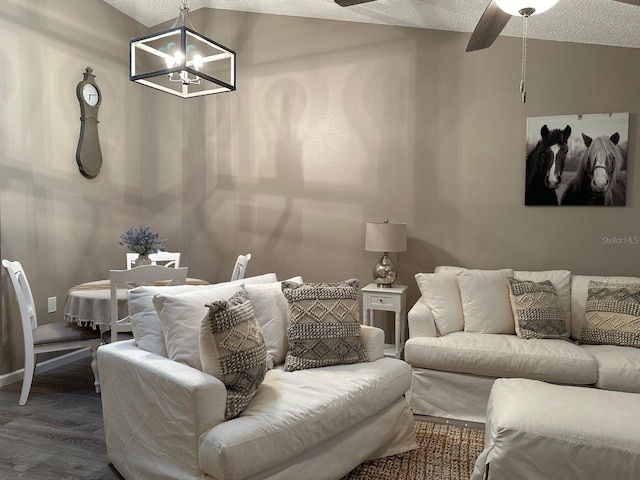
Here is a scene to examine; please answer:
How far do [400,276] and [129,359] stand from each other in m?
2.68

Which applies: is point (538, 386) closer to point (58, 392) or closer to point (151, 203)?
point (58, 392)

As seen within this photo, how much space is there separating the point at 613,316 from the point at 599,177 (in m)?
1.14

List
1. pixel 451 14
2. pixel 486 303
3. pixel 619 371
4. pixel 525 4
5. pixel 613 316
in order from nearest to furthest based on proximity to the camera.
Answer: pixel 525 4, pixel 619 371, pixel 613 316, pixel 486 303, pixel 451 14

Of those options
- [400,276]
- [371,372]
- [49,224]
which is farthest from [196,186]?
[371,372]

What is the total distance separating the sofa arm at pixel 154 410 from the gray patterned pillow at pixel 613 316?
2568 mm

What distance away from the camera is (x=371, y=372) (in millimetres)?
2580

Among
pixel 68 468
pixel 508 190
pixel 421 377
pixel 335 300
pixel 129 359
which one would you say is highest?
pixel 508 190

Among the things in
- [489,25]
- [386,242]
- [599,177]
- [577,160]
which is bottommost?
[386,242]

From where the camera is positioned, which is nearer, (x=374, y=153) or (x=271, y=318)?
(x=271, y=318)

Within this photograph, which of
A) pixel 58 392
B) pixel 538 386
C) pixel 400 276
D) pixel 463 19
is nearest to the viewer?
pixel 538 386

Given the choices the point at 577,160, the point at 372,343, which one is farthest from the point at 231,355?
the point at 577,160

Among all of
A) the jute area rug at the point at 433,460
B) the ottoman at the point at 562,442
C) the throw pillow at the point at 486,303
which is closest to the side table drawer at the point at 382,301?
the throw pillow at the point at 486,303

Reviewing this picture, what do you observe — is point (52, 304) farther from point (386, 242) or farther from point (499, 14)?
point (499, 14)

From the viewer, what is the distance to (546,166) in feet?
13.1
